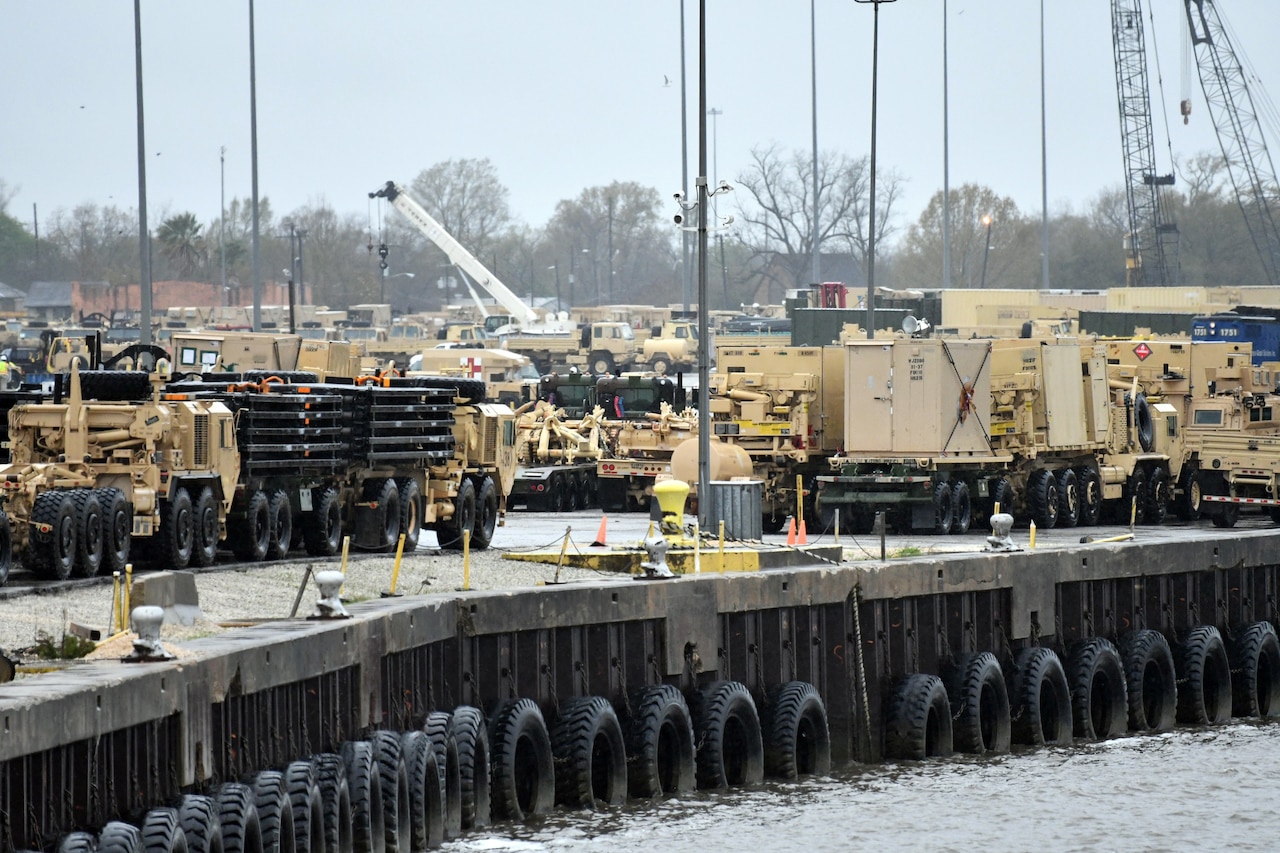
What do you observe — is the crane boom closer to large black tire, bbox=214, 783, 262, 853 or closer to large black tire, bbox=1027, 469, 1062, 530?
large black tire, bbox=1027, 469, 1062, 530

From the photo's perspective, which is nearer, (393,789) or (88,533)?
(393,789)

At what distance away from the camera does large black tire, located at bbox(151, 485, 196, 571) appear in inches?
939

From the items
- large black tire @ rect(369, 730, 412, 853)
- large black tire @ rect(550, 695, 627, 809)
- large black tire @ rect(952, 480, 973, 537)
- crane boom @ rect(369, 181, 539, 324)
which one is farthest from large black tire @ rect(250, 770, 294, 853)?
crane boom @ rect(369, 181, 539, 324)

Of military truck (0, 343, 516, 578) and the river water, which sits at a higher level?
military truck (0, 343, 516, 578)

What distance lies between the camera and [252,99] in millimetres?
58812

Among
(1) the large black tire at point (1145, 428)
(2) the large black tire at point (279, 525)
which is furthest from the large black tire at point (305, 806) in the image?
(1) the large black tire at point (1145, 428)

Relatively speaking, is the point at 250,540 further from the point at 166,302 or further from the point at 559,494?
the point at 166,302

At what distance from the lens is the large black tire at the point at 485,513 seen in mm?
31125

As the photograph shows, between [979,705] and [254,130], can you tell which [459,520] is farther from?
[254,130]

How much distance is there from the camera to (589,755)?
19.4m

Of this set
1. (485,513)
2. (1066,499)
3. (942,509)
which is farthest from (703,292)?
(1066,499)

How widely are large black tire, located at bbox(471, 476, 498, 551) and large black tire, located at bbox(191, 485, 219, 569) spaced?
641 centimetres

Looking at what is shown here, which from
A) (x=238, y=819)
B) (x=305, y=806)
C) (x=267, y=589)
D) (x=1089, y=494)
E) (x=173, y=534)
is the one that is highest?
(x=173, y=534)

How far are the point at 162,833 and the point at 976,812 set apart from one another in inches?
388
